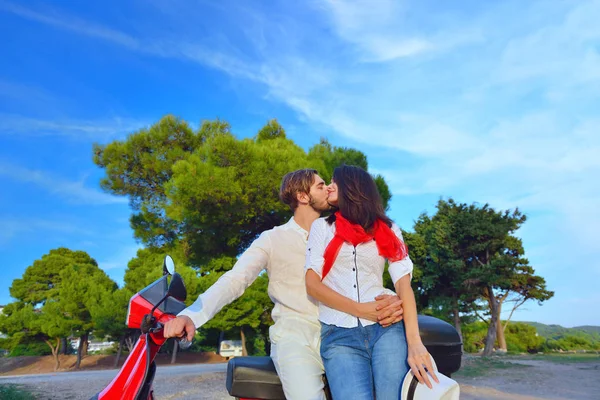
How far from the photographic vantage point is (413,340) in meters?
1.59

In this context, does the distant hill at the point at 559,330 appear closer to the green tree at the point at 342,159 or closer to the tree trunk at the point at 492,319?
the tree trunk at the point at 492,319

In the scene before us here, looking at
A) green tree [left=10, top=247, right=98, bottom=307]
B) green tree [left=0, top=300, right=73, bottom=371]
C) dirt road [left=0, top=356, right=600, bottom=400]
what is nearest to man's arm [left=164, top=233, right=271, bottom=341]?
dirt road [left=0, top=356, right=600, bottom=400]

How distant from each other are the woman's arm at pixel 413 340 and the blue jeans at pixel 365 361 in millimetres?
31

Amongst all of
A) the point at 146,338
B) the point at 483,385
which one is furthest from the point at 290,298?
the point at 483,385

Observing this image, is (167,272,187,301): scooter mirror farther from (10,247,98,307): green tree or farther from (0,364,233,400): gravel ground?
(10,247,98,307): green tree

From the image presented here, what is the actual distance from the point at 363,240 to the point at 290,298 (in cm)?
39

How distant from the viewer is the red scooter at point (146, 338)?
135 cm

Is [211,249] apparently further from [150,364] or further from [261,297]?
[150,364]

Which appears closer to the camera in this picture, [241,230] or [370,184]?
[370,184]

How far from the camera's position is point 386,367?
61.0 inches

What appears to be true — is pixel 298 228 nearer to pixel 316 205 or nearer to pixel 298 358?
pixel 316 205

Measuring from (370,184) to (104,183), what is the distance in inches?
607

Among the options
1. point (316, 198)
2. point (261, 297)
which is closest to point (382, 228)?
point (316, 198)

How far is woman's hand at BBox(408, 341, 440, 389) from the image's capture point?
1.49 metres
